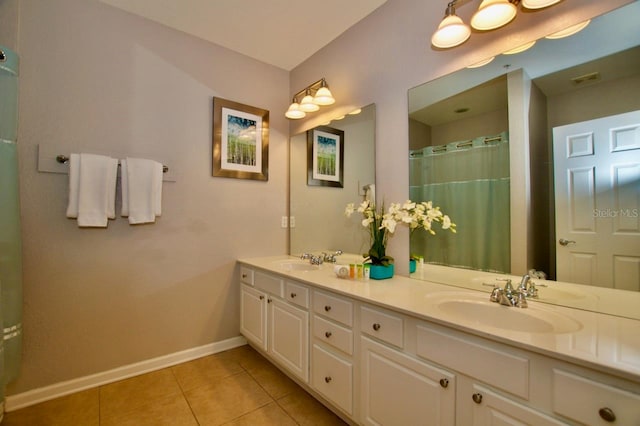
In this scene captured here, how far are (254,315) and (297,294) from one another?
67cm

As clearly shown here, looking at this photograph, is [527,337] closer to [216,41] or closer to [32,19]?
[216,41]

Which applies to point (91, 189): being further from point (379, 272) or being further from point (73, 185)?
point (379, 272)

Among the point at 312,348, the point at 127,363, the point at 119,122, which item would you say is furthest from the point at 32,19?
the point at 312,348

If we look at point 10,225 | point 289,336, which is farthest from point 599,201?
point 10,225

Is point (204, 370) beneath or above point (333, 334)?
beneath

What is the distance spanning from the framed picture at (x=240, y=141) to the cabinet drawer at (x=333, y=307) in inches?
55.8

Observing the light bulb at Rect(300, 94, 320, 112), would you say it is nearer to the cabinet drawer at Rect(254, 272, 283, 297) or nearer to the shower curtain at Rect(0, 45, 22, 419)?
the cabinet drawer at Rect(254, 272, 283, 297)

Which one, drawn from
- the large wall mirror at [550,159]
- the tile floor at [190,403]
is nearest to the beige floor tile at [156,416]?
the tile floor at [190,403]

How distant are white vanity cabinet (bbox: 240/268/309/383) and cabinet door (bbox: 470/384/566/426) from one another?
0.97 meters

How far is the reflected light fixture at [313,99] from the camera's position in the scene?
2234 millimetres

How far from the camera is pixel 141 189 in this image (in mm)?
1991

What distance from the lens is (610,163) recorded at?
1.14 m

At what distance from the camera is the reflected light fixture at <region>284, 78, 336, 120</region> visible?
223 centimetres

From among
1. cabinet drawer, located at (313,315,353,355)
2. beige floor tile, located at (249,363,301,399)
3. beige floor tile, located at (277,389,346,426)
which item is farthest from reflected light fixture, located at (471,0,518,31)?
beige floor tile, located at (249,363,301,399)
